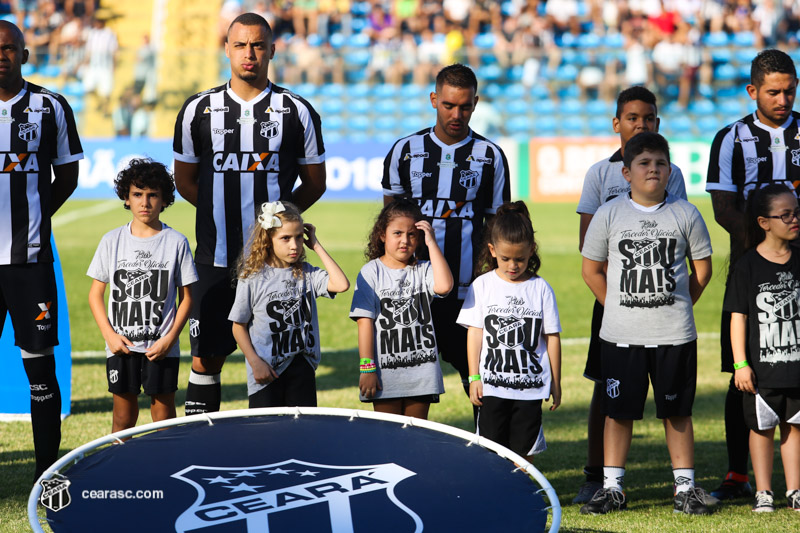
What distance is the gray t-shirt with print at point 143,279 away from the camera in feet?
16.2

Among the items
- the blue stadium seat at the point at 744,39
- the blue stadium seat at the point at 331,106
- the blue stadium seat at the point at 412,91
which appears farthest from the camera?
the blue stadium seat at the point at 744,39

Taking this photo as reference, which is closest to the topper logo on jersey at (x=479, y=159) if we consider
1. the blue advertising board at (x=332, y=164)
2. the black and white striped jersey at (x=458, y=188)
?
the black and white striped jersey at (x=458, y=188)

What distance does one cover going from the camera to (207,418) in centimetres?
384

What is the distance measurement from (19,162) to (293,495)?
258 cm

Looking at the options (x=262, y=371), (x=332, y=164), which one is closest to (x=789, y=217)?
(x=262, y=371)

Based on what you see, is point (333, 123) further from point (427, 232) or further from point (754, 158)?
point (427, 232)

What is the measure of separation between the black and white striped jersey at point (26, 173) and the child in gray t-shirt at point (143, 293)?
13.6 inches

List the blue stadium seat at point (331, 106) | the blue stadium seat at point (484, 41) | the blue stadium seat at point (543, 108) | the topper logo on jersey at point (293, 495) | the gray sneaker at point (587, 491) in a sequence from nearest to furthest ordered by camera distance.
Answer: the topper logo on jersey at point (293, 495)
the gray sneaker at point (587, 491)
the blue stadium seat at point (543, 108)
the blue stadium seat at point (331, 106)
the blue stadium seat at point (484, 41)

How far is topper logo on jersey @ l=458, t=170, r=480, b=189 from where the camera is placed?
16.5 ft

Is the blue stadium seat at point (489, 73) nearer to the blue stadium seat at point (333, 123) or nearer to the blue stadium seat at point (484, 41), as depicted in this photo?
the blue stadium seat at point (484, 41)

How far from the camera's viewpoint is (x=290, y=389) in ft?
15.1

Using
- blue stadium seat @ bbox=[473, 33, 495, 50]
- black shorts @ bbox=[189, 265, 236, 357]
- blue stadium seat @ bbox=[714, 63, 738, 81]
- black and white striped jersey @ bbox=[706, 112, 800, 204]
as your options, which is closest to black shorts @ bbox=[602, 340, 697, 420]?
black and white striped jersey @ bbox=[706, 112, 800, 204]

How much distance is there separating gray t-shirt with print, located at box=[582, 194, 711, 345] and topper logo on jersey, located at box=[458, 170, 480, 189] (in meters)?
0.77

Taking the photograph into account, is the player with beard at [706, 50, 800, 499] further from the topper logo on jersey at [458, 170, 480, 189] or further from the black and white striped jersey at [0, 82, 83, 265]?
the black and white striped jersey at [0, 82, 83, 265]
